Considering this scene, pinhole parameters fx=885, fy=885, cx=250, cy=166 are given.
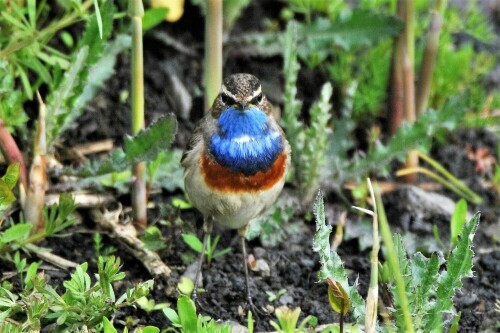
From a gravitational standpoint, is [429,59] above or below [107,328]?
above

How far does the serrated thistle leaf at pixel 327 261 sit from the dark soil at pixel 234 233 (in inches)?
16.4

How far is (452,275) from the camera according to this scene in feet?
11.6

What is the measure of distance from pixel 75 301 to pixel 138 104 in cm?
109

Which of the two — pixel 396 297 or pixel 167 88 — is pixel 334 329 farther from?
pixel 167 88

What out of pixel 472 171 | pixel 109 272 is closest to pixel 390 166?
pixel 472 171

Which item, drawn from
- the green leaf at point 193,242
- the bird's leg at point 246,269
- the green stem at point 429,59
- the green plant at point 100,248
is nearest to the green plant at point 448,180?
Answer: the green stem at point 429,59

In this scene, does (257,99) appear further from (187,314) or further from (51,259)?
(51,259)

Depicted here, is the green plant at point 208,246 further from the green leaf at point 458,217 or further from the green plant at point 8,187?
the green leaf at point 458,217

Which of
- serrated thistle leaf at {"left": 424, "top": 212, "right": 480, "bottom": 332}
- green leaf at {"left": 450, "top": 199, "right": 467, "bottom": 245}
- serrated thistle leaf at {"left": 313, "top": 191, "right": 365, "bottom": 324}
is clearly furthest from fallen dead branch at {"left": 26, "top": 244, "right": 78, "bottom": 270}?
green leaf at {"left": 450, "top": 199, "right": 467, "bottom": 245}

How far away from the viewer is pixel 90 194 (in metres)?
4.62

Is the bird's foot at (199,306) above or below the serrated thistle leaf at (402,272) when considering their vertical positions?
below

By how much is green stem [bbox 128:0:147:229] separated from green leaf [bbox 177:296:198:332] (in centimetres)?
106

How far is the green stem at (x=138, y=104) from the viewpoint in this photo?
4.07 meters

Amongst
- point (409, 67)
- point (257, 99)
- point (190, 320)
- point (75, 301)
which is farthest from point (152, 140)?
point (409, 67)
